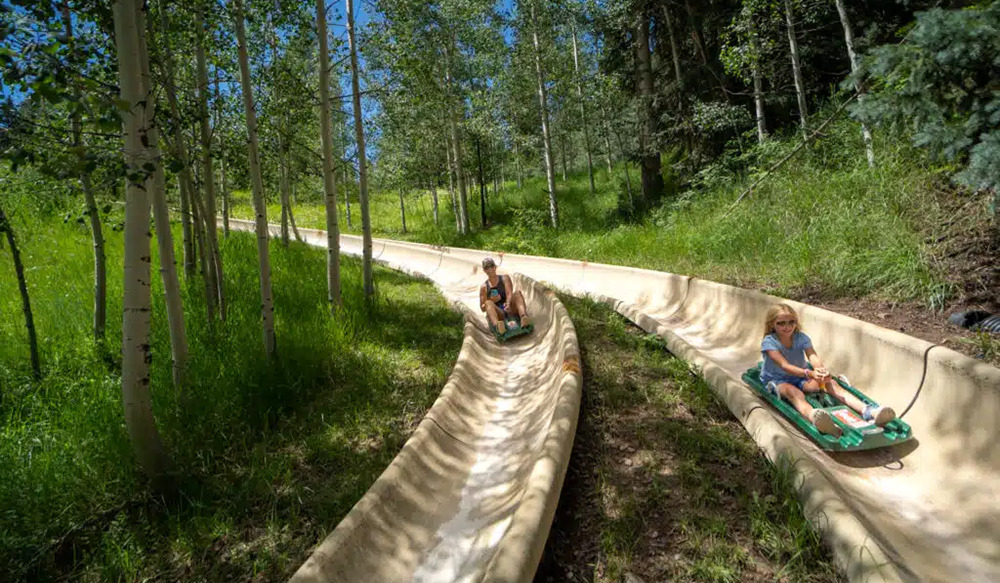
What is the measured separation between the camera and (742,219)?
891 cm

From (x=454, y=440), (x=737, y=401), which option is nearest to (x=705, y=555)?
(x=737, y=401)

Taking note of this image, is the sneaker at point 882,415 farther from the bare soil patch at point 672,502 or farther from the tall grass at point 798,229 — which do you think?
the tall grass at point 798,229

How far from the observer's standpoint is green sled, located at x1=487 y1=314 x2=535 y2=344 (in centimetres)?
688

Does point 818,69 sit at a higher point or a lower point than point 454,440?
higher

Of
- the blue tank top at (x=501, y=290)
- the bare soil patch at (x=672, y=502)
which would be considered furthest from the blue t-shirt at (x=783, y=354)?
the blue tank top at (x=501, y=290)

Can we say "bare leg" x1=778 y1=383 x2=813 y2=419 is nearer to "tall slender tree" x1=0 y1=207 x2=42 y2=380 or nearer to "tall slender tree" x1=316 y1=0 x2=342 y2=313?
"tall slender tree" x1=316 y1=0 x2=342 y2=313

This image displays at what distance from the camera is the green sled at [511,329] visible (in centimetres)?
688

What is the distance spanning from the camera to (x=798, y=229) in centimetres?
774

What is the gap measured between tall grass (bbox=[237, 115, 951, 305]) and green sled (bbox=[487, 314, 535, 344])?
116 inches

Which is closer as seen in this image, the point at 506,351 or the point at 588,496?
the point at 588,496

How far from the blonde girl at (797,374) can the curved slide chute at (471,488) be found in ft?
5.17

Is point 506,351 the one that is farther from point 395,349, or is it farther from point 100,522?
point 100,522

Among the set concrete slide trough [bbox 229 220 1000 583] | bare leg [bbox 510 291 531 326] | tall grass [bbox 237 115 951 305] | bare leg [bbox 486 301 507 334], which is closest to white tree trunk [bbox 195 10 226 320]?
bare leg [bbox 486 301 507 334]

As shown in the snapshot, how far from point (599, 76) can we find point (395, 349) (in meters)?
12.1
